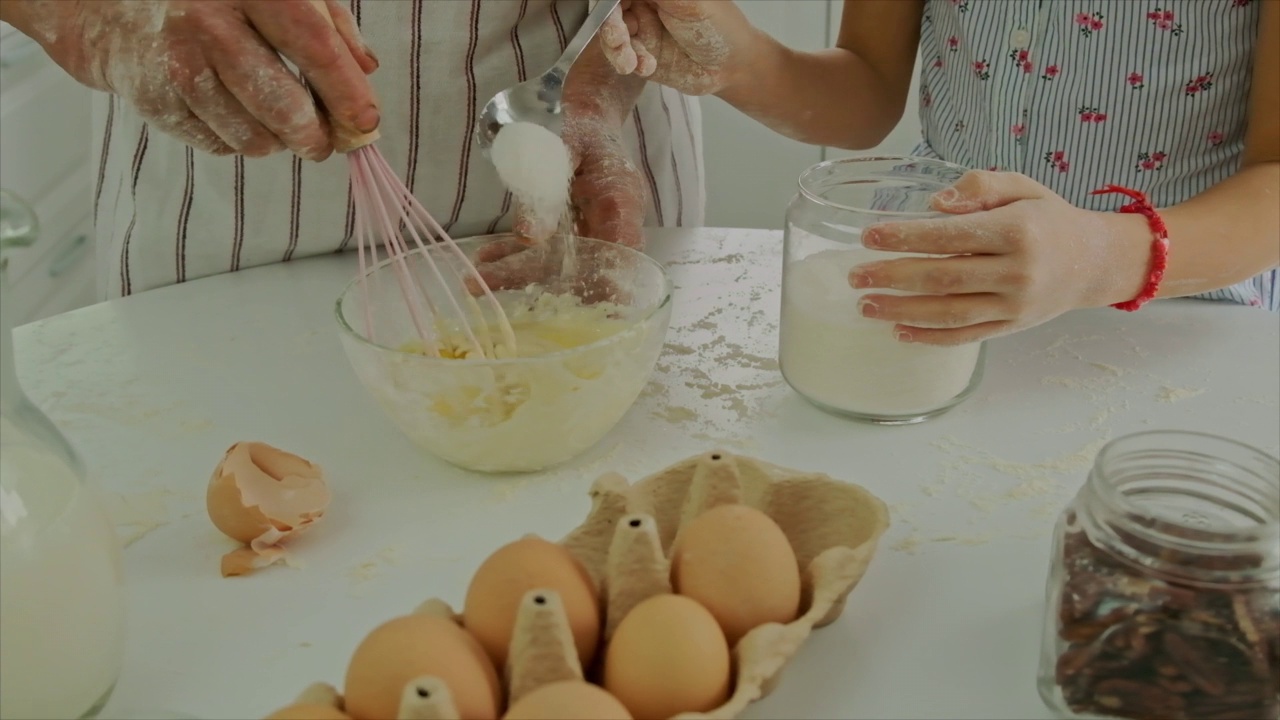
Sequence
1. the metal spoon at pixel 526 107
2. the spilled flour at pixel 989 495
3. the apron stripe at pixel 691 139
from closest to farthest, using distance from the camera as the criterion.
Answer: the spilled flour at pixel 989 495
the metal spoon at pixel 526 107
the apron stripe at pixel 691 139

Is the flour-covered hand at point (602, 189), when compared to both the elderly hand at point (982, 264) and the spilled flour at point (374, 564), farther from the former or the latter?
the spilled flour at point (374, 564)

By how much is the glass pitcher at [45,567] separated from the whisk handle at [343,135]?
10.4 inches

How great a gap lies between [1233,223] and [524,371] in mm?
676

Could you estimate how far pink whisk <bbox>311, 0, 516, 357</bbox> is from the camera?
2.59ft

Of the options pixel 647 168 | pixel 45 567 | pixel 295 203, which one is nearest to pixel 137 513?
pixel 45 567

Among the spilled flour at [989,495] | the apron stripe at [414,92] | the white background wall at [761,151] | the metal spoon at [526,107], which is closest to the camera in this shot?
the spilled flour at [989,495]

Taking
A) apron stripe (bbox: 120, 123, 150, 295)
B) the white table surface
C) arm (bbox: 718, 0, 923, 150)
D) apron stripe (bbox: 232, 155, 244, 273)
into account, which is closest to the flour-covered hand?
the white table surface

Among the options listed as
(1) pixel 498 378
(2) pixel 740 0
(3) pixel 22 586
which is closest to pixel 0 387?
(3) pixel 22 586

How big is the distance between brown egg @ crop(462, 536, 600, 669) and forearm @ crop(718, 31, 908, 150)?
Answer: 2.39 feet

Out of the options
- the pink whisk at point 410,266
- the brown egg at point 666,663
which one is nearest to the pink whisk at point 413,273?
the pink whisk at point 410,266

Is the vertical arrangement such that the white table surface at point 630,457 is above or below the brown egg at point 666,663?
below

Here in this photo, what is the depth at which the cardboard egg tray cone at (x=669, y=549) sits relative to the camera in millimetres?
506

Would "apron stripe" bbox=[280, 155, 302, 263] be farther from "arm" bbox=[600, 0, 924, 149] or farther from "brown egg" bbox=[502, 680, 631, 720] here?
"brown egg" bbox=[502, 680, 631, 720]

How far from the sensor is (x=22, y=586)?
1.68 ft
